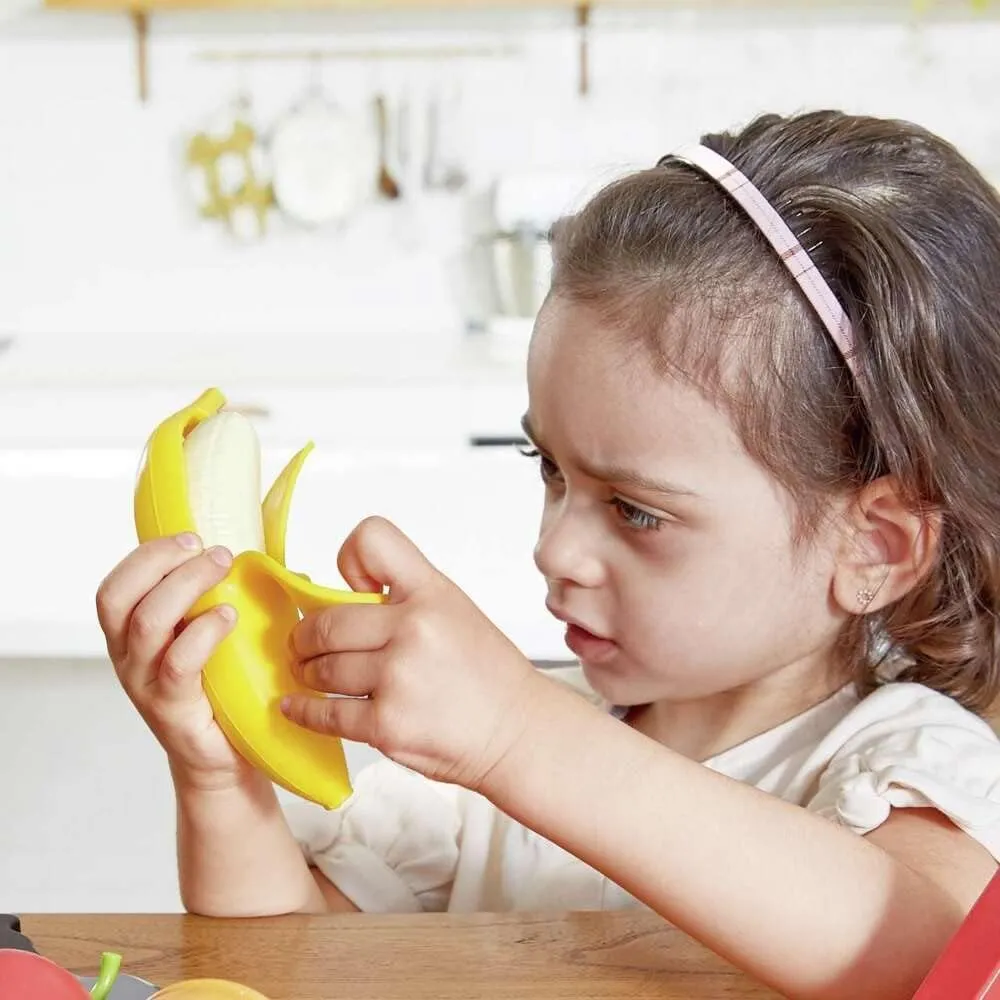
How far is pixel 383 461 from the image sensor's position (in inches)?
121

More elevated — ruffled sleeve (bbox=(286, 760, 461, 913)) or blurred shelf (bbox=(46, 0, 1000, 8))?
blurred shelf (bbox=(46, 0, 1000, 8))

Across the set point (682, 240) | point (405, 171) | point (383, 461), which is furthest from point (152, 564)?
point (405, 171)

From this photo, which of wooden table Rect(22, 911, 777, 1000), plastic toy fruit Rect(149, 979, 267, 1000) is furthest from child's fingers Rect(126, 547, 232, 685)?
plastic toy fruit Rect(149, 979, 267, 1000)

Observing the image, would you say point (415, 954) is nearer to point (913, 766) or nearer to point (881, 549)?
point (913, 766)

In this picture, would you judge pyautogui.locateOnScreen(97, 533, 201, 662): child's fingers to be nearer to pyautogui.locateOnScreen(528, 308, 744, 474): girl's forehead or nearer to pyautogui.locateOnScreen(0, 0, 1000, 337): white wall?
pyautogui.locateOnScreen(528, 308, 744, 474): girl's forehead

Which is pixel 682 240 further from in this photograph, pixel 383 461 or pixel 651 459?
pixel 383 461

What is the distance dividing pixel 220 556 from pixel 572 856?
447mm

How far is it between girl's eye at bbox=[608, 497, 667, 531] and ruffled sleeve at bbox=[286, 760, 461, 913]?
0.37 m

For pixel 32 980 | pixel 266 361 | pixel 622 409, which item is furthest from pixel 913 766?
pixel 266 361

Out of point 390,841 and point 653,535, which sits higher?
point 653,535

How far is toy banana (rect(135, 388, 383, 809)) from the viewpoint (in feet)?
2.51

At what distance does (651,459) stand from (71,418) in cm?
248

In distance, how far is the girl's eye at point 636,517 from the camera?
36.5 inches

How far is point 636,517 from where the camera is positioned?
0.93 metres
